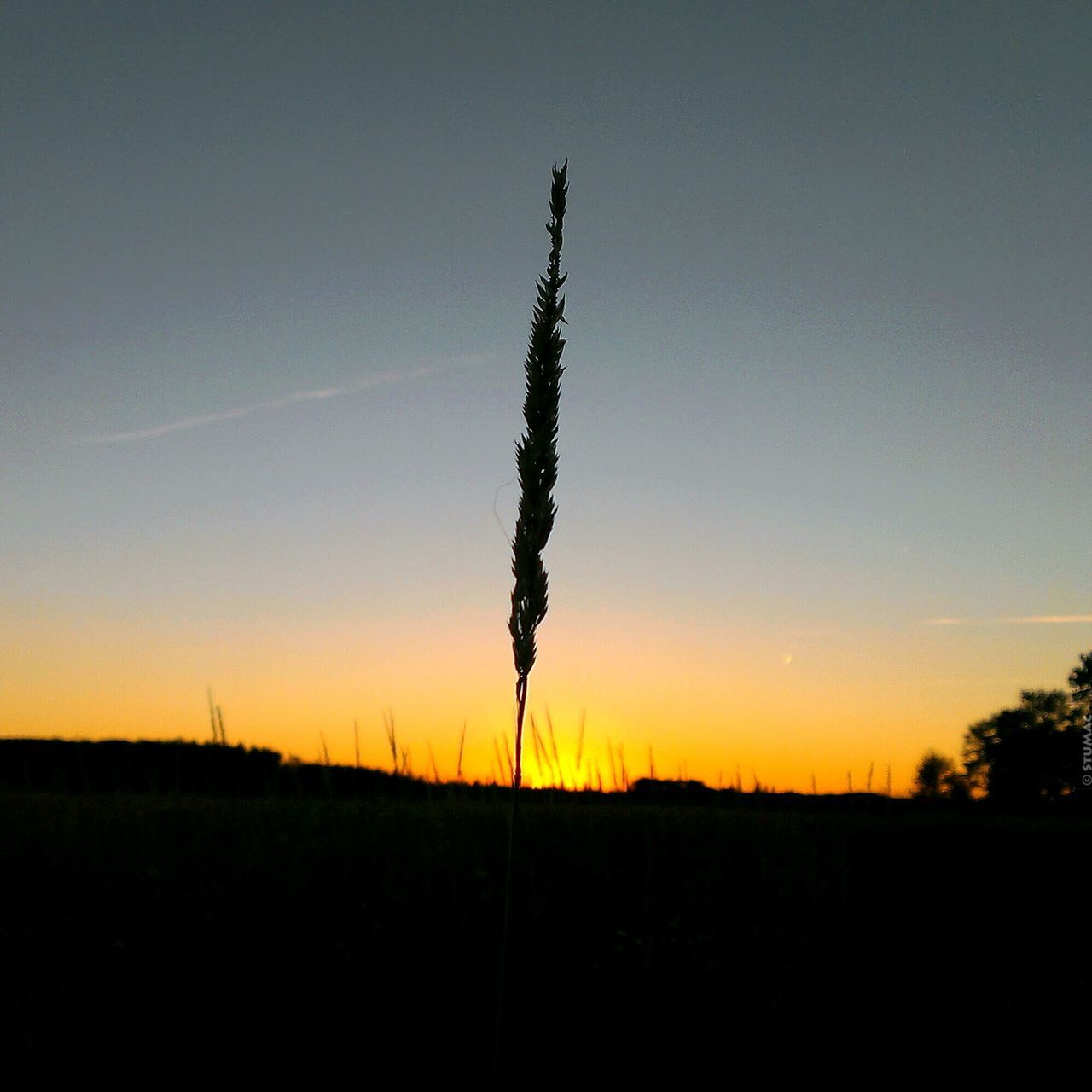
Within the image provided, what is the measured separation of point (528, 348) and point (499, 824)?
32.3 feet

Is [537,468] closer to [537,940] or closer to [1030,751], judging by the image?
[537,940]

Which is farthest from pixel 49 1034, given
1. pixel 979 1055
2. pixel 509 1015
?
pixel 979 1055

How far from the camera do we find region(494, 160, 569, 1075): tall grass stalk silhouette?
13.5 ft

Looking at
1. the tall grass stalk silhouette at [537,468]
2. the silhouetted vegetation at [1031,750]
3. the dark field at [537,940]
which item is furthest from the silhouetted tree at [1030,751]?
the tall grass stalk silhouette at [537,468]

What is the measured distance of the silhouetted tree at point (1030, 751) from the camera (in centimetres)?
4209

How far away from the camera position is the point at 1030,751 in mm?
44531

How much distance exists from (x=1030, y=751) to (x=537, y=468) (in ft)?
157

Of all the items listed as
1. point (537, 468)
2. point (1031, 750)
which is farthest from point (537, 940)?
point (1031, 750)

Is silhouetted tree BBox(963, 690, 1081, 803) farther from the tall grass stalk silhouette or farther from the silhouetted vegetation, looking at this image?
the tall grass stalk silhouette

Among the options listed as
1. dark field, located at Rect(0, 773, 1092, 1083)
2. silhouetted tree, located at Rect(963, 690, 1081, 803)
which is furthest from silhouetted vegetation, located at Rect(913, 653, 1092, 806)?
dark field, located at Rect(0, 773, 1092, 1083)

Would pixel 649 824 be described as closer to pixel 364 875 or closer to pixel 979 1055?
pixel 364 875

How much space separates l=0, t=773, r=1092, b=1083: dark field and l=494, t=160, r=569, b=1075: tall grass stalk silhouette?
166 inches

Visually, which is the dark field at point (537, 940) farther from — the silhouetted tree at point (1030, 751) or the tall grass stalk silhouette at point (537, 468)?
the silhouetted tree at point (1030, 751)

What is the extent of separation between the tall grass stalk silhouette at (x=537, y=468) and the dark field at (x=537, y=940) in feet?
13.9
